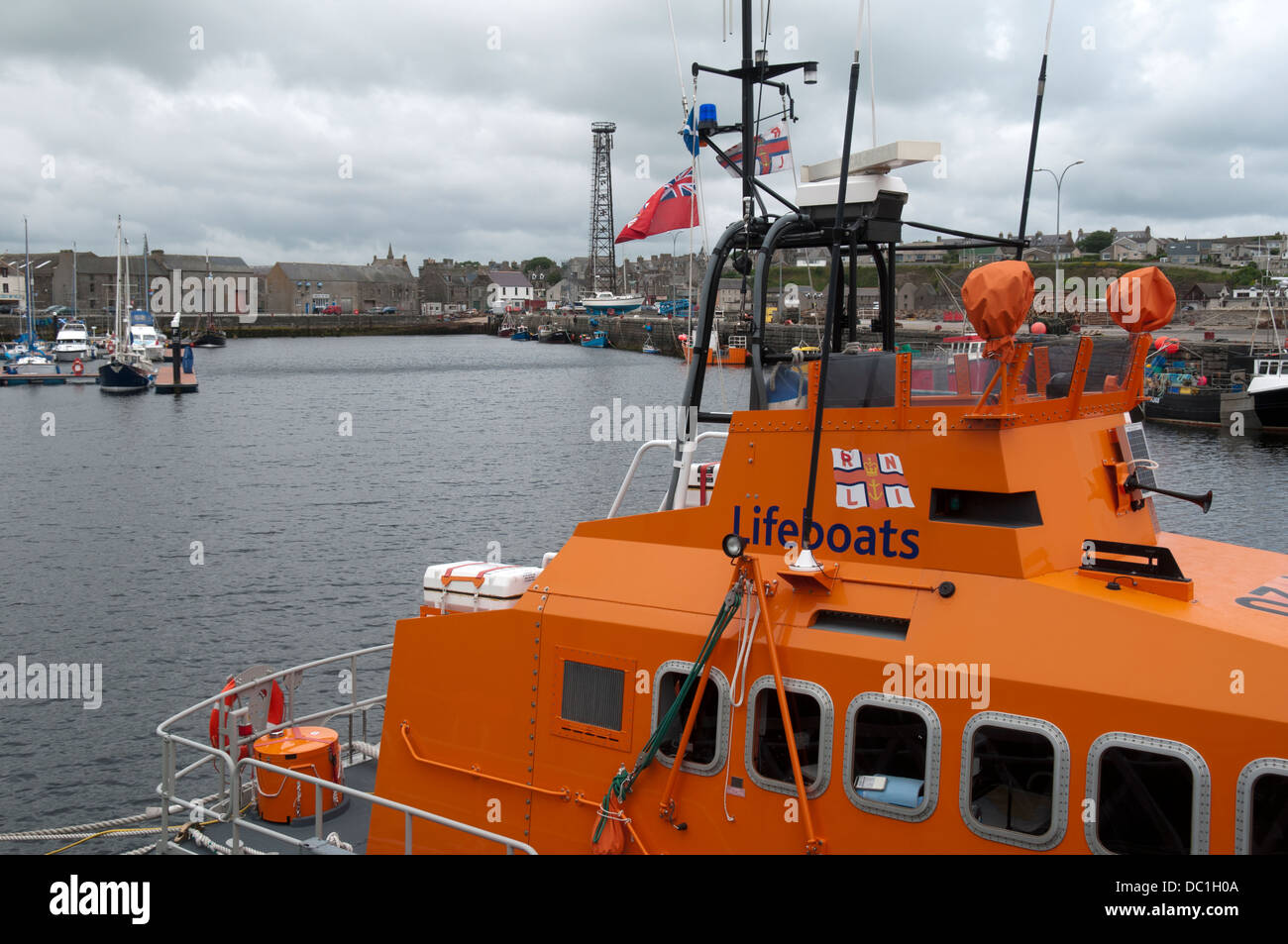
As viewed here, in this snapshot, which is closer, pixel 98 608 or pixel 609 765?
pixel 609 765

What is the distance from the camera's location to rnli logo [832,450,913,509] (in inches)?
277

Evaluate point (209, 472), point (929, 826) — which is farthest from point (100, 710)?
point (209, 472)

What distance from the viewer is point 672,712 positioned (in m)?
7.11

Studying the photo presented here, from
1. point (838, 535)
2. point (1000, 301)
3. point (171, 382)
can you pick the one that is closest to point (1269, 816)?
point (838, 535)

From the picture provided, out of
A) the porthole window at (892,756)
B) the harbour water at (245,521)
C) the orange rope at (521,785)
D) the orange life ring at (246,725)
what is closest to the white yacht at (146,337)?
the harbour water at (245,521)

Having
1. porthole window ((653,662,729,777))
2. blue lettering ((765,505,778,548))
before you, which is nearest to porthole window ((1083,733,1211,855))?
porthole window ((653,662,729,777))

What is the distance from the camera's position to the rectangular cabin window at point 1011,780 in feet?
20.4

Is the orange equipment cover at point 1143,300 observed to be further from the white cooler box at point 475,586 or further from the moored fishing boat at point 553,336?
the moored fishing boat at point 553,336

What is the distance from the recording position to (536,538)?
32.0 m

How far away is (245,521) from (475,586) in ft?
94.2

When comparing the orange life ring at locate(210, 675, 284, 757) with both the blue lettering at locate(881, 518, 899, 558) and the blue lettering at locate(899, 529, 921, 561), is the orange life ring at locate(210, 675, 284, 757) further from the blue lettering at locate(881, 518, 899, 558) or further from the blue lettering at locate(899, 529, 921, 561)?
the blue lettering at locate(899, 529, 921, 561)

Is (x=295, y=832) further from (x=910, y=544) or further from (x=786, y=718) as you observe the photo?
(x=910, y=544)
